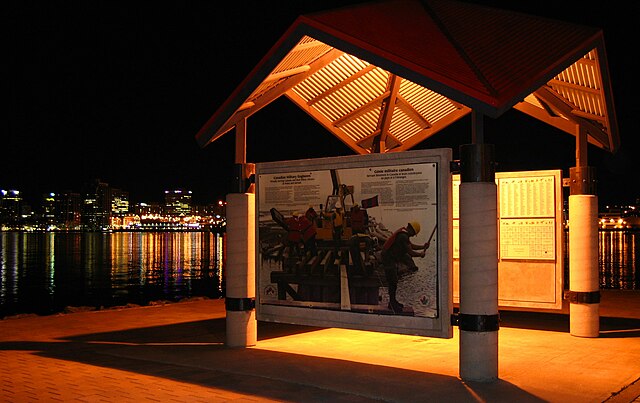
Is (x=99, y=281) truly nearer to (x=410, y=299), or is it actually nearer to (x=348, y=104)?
(x=348, y=104)

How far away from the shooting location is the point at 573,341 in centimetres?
1234

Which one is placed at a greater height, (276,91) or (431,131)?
(276,91)

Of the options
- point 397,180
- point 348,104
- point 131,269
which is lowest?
point 131,269

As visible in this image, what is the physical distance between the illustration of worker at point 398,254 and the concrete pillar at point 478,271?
0.78 meters

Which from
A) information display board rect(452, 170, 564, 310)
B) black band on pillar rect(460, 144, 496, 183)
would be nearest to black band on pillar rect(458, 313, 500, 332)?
black band on pillar rect(460, 144, 496, 183)

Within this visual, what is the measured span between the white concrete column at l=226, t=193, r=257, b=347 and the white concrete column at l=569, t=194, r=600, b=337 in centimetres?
596

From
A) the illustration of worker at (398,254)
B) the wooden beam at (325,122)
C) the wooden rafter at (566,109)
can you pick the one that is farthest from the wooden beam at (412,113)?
the illustration of worker at (398,254)

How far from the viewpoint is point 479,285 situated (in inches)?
360

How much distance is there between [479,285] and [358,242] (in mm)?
2055

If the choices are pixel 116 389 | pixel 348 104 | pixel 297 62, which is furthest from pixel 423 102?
pixel 116 389

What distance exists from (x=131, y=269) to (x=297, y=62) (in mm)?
49962

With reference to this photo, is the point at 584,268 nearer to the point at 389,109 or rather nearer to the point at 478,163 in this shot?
the point at 478,163

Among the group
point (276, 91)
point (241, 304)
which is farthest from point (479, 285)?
point (276, 91)

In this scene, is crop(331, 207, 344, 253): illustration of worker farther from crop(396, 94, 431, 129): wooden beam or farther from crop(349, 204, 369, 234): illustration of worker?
crop(396, 94, 431, 129): wooden beam
